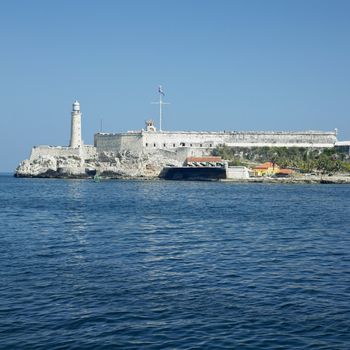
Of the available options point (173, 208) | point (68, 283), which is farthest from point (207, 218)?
point (68, 283)

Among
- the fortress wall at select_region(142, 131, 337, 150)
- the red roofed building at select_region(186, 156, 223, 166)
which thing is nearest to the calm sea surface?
the red roofed building at select_region(186, 156, 223, 166)

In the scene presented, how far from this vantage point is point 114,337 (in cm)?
1212

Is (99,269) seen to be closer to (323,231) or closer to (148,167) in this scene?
(323,231)

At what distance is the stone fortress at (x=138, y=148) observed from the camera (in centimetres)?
10638

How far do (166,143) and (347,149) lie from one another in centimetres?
3553

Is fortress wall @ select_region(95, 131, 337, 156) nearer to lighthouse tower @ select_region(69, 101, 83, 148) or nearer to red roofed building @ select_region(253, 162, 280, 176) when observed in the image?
lighthouse tower @ select_region(69, 101, 83, 148)

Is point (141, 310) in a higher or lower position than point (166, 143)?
lower

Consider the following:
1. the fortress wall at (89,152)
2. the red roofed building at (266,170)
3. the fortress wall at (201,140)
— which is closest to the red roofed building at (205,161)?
the fortress wall at (201,140)

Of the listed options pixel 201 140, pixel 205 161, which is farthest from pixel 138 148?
pixel 205 161

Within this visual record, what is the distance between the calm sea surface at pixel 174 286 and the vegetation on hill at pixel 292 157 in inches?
2909

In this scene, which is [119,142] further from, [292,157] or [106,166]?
Result: [292,157]

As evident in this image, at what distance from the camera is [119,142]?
11038cm

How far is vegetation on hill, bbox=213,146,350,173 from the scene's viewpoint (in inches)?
4104

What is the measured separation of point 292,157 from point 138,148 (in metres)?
28.7
